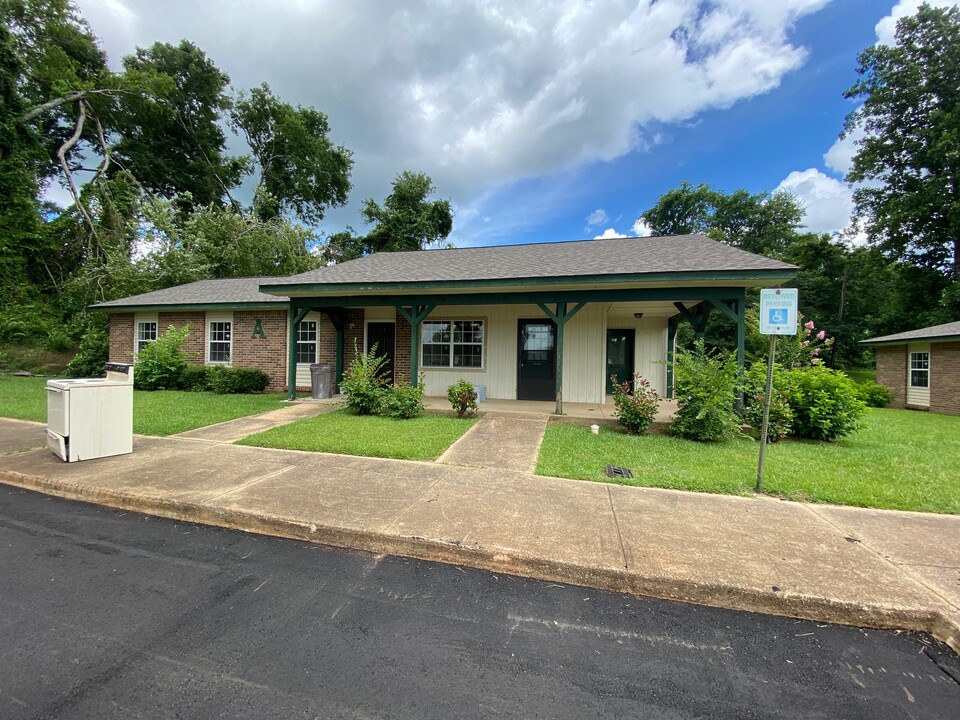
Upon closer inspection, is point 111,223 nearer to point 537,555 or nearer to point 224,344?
point 224,344

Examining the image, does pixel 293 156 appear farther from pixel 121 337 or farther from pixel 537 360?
pixel 537 360

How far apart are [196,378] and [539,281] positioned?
36.6 ft

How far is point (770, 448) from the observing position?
252 inches

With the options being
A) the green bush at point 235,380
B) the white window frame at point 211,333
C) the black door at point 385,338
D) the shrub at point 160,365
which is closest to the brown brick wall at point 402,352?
the black door at point 385,338

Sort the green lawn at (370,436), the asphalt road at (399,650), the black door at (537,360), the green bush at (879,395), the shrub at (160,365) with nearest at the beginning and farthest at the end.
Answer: the asphalt road at (399,650), the green lawn at (370,436), the black door at (537,360), the shrub at (160,365), the green bush at (879,395)

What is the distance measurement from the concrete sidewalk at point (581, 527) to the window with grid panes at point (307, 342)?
7.76 meters

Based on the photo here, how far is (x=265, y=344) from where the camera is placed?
1306 cm

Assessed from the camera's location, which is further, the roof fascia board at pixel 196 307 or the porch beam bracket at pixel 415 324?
the roof fascia board at pixel 196 307

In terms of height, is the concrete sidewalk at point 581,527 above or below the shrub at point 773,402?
below

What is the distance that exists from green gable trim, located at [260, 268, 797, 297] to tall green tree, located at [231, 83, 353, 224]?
89.5 feet

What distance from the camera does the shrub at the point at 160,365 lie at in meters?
12.6

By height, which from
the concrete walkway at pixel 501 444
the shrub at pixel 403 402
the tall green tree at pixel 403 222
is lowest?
the concrete walkway at pixel 501 444

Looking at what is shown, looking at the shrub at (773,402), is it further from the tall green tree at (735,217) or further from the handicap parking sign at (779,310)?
the tall green tree at (735,217)

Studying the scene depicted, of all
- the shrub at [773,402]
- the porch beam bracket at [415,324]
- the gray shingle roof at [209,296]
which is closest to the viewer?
the shrub at [773,402]
